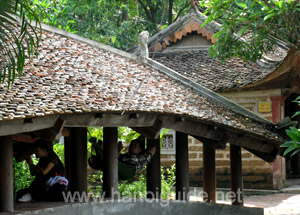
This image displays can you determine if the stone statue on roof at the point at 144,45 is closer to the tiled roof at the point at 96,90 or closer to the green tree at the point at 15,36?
the tiled roof at the point at 96,90

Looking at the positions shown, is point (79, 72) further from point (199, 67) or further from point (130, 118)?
point (199, 67)

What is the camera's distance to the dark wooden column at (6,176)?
8.20 metres

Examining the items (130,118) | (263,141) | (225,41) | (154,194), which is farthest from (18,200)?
(225,41)

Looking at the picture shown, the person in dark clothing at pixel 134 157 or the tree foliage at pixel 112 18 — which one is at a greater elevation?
the tree foliage at pixel 112 18

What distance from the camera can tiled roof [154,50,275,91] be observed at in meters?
17.5

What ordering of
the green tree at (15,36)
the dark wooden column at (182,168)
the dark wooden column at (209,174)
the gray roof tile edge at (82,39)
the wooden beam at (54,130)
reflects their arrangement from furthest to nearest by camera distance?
the dark wooden column at (209,174) < the dark wooden column at (182,168) < the gray roof tile edge at (82,39) < the wooden beam at (54,130) < the green tree at (15,36)

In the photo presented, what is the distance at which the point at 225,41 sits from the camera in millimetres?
14469

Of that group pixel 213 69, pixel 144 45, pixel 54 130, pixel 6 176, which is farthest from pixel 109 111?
pixel 213 69

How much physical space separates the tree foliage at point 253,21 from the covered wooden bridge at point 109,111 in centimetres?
195

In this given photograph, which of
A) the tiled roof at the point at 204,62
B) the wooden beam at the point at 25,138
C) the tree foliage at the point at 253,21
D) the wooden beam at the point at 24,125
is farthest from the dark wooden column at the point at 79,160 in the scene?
the tiled roof at the point at 204,62

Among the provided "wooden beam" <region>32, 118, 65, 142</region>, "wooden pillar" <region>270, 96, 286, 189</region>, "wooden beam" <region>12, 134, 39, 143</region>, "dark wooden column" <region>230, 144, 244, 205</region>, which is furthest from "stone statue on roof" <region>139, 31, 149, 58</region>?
"wooden pillar" <region>270, 96, 286, 189</region>

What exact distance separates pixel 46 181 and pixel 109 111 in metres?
1.52

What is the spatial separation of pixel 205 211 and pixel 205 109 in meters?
1.73

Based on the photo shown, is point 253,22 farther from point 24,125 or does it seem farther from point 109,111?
point 24,125
